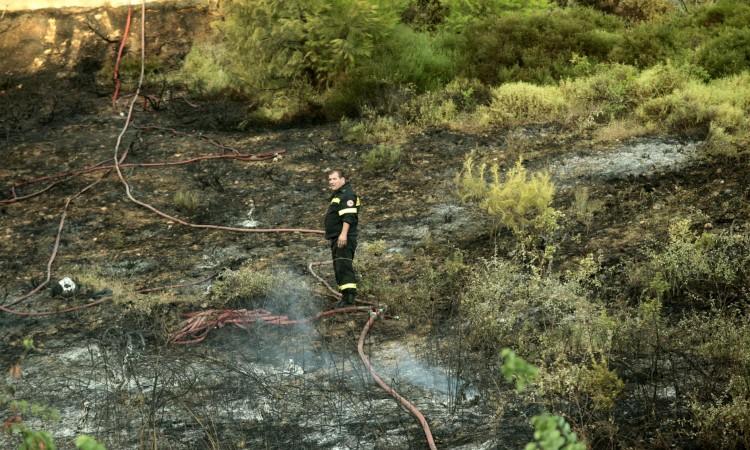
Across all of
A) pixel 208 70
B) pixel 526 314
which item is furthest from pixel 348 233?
pixel 208 70

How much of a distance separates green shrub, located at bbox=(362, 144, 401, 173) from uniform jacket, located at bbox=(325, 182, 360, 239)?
4.09 meters

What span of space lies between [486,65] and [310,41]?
2852 millimetres

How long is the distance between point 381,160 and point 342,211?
14.4 feet

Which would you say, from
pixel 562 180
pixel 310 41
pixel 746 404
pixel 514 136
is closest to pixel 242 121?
pixel 310 41

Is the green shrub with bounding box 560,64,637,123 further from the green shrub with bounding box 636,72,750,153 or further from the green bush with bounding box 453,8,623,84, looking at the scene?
the green bush with bounding box 453,8,623,84

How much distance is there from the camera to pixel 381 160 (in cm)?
1335

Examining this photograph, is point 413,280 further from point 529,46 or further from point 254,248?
point 529,46

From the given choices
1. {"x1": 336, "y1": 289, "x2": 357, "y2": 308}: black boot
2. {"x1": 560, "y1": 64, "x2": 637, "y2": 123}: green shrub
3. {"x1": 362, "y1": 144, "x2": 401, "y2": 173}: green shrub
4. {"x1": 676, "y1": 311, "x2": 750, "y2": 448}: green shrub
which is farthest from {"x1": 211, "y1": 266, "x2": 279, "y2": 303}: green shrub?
{"x1": 560, "y1": 64, "x2": 637, "y2": 123}: green shrub

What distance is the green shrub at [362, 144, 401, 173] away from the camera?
13289 mm

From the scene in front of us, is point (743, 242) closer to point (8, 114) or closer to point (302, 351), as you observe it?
point (302, 351)

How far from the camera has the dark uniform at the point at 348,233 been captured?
29.7ft

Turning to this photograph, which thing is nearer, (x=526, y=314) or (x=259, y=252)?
(x=526, y=314)

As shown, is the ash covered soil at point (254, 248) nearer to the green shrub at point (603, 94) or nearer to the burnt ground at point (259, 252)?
the burnt ground at point (259, 252)

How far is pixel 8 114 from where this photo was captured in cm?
1655
